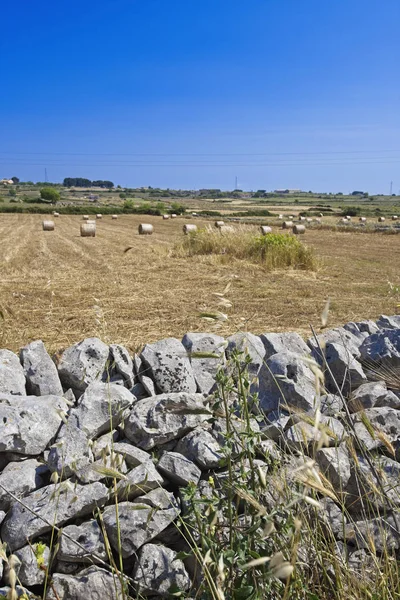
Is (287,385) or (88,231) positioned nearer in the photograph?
(287,385)

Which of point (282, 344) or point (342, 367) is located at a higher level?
point (282, 344)

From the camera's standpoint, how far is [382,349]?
14.1 ft

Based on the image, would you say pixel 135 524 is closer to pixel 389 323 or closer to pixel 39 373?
pixel 39 373

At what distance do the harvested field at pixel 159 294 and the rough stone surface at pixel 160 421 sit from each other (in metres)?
0.63

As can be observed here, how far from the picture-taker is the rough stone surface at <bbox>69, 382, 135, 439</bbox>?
11.4 feet

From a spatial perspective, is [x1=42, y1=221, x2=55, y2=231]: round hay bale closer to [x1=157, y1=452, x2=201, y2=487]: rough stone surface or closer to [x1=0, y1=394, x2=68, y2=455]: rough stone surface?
[x1=0, y1=394, x2=68, y2=455]: rough stone surface

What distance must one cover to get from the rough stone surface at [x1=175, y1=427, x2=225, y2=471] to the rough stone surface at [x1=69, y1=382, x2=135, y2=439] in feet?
1.45

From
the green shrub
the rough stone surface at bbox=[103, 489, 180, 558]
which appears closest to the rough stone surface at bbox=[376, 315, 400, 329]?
the rough stone surface at bbox=[103, 489, 180, 558]

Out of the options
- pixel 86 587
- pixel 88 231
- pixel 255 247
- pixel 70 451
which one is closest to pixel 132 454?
pixel 70 451

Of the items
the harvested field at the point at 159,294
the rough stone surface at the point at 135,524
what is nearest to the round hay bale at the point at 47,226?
the harvested field at the point at 159,294

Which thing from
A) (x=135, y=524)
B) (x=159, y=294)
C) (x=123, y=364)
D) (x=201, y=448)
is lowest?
(x=135, y=524)

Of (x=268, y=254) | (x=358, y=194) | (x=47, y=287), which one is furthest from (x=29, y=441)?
(x=358, y=194)

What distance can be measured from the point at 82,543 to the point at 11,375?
4.43 feet

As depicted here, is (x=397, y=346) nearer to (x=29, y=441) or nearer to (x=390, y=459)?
(x=390, y=459)
